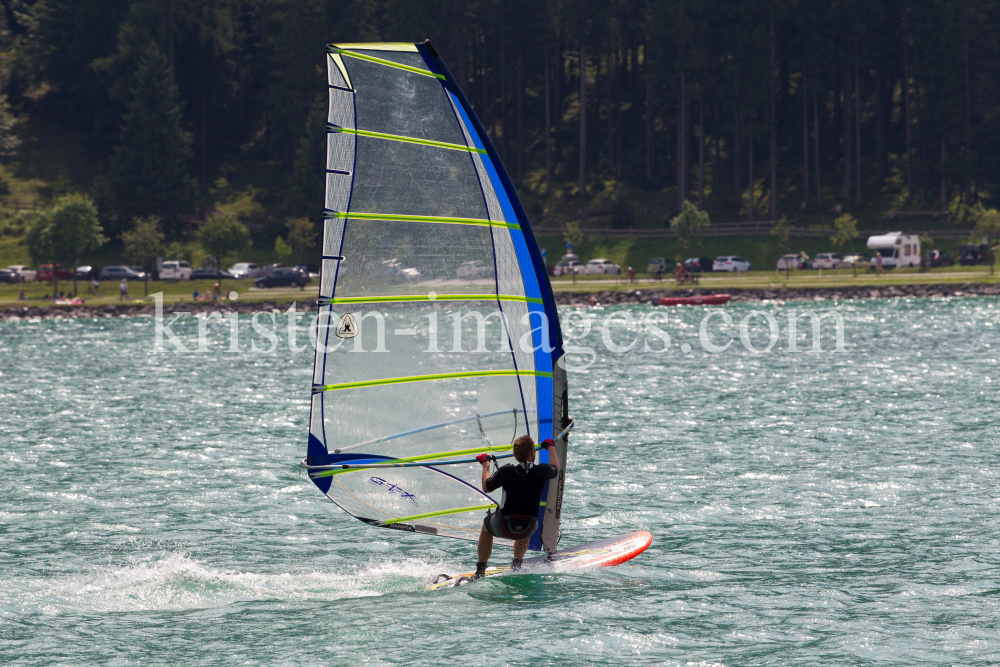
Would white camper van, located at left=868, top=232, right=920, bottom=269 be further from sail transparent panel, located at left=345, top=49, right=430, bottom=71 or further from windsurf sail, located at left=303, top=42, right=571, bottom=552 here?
sail transparent panel, located at left=345, top=49, right=430, bottom=71

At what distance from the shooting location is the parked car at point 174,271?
274 feet

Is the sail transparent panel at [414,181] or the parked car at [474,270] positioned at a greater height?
the sail transparent panel at [414,181]

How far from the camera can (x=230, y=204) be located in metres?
102

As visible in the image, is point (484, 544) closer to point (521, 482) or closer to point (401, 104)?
point (521, 482)

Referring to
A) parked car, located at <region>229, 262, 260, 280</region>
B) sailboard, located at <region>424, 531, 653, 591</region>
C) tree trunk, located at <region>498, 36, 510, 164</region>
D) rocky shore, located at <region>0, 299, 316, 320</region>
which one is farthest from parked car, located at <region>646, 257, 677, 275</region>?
sailboard, located at <region>424, 531, 653, 591</region>

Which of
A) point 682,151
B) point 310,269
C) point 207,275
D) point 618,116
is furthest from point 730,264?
point 207,275

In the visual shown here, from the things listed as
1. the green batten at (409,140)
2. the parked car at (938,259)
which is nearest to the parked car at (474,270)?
the green batten at (409,140)

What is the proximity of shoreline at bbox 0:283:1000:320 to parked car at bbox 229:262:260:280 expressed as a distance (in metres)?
13.2

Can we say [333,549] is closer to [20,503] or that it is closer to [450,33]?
[20,503]

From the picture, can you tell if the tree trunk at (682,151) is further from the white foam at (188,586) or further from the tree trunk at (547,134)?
the white foam at (188,586)

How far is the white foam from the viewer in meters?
12.5

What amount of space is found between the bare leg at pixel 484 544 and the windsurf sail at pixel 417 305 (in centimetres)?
62

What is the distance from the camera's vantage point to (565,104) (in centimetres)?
11556

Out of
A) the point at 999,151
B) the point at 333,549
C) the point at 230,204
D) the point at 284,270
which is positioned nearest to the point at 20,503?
the point at 333,549
